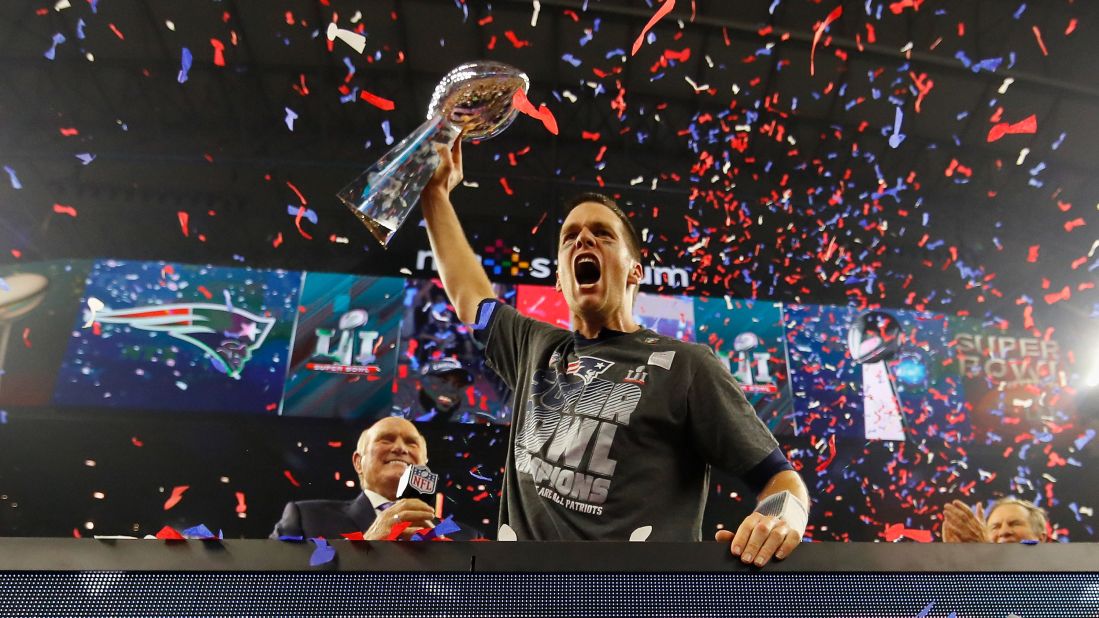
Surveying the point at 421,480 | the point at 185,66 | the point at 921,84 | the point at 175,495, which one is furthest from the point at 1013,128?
the point at 175,495

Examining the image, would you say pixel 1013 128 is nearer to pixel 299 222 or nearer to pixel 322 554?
pixel 299 222

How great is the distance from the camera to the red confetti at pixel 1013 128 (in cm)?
623

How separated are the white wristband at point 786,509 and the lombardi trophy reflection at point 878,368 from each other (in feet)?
16.8

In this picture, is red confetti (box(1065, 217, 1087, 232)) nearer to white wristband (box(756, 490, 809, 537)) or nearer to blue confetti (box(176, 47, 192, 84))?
white wristband (box(756, 490, 809, 537))

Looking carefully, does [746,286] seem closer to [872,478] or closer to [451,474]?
[872,478]

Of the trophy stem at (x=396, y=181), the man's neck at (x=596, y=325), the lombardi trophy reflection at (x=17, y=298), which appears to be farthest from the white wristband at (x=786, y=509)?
the lombardi trophy reflection at (x=17, y=298)

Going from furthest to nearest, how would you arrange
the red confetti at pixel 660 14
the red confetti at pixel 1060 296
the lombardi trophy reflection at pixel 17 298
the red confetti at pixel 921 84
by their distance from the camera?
the red confetti at pixel 1060 296, the red confetti at pixel 921 84, the lombardi trophy reflection at pixel 17 298, the red confetti at pixel 660 14

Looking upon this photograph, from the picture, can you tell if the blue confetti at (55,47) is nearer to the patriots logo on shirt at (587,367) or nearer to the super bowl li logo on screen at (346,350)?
the super bowl li logo on screen at (346,350)

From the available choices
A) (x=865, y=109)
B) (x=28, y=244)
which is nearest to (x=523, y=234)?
(x=865, y=109)

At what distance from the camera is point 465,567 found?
59cm

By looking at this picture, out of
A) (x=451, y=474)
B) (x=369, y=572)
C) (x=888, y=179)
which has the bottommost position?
(x=369, y=572)

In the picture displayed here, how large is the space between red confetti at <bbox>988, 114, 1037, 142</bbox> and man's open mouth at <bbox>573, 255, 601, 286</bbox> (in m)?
6.47

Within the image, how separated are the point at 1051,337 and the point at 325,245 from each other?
21.8 ft

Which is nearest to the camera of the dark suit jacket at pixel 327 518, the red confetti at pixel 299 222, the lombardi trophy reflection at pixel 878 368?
the dark suit jacket at pixel 327 518
